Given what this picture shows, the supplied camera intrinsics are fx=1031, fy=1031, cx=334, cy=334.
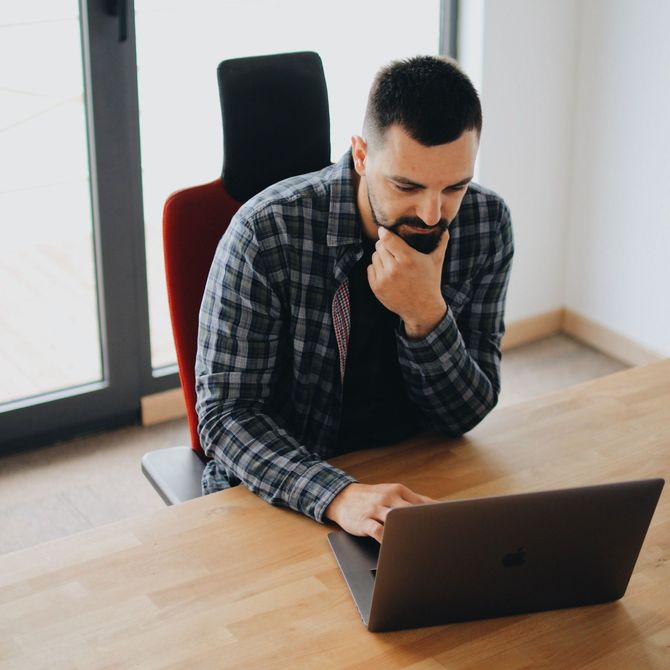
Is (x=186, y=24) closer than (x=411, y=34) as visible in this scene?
Yes

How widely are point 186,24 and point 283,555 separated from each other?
1979mm

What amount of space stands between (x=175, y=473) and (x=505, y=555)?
0.65m

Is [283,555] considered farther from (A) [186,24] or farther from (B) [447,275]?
Answer: (A) [186,24]

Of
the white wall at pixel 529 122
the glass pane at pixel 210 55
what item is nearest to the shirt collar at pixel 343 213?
the glass pane at pixel 210 55

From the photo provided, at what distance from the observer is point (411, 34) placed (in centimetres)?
335

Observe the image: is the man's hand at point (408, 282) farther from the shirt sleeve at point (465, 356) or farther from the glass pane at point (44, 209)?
the glass pane at point (44, 209)

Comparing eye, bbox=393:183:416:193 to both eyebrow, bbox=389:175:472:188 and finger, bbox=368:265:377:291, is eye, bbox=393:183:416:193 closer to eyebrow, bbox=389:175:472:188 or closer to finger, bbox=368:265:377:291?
eyebrow, bbox=389:175:472:188

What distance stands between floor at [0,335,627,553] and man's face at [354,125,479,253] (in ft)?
4.62

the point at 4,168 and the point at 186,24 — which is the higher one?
the point at 186,24

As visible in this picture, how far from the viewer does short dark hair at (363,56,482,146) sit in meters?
1.49

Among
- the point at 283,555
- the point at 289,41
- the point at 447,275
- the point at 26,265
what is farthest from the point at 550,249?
the point at 283,555

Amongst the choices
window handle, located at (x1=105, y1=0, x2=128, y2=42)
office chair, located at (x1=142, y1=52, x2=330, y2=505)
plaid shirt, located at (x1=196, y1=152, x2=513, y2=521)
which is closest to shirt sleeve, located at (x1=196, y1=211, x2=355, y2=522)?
plaid shirt, located at (x1=196, y1=152, x2=513, y2=521)

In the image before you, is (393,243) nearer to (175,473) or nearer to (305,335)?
(305,335)

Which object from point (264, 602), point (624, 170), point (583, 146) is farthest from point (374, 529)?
point (583, 146)
